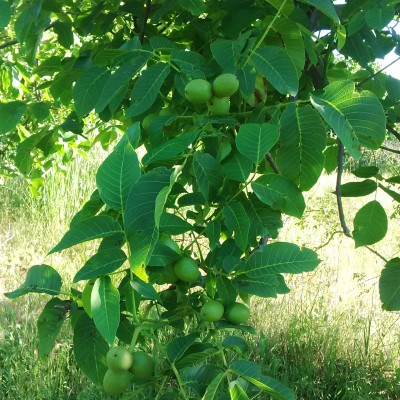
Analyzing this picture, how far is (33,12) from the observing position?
4.61ft

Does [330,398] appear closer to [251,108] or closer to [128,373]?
[251,108]

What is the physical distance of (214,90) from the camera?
3.27 ft

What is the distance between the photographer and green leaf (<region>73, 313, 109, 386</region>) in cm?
95

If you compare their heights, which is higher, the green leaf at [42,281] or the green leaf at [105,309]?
the green leaf at [105,309]

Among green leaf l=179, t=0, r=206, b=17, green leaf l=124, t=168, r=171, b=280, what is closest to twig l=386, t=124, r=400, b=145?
green leaf l=179, t=0, r=206, b=17

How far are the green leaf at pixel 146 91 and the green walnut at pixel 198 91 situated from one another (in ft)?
0.33

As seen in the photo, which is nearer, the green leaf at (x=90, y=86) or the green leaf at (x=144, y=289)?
the green leaf at (x=144, y=289)

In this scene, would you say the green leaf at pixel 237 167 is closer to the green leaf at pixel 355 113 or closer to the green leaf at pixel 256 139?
the green leaf at pixel 256 139

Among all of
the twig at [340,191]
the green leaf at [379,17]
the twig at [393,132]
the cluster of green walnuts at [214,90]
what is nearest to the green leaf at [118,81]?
the cluster of green walnuts at [214,90]

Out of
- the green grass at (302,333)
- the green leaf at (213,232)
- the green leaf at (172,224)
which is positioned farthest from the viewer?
the green grass at (302,333)

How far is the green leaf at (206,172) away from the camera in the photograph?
0.94m

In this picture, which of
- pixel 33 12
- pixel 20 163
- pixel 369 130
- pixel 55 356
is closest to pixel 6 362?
pixel 55 356

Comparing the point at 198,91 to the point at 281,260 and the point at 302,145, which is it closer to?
the point at 302,145

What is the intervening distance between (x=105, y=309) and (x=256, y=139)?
35 centimetres
